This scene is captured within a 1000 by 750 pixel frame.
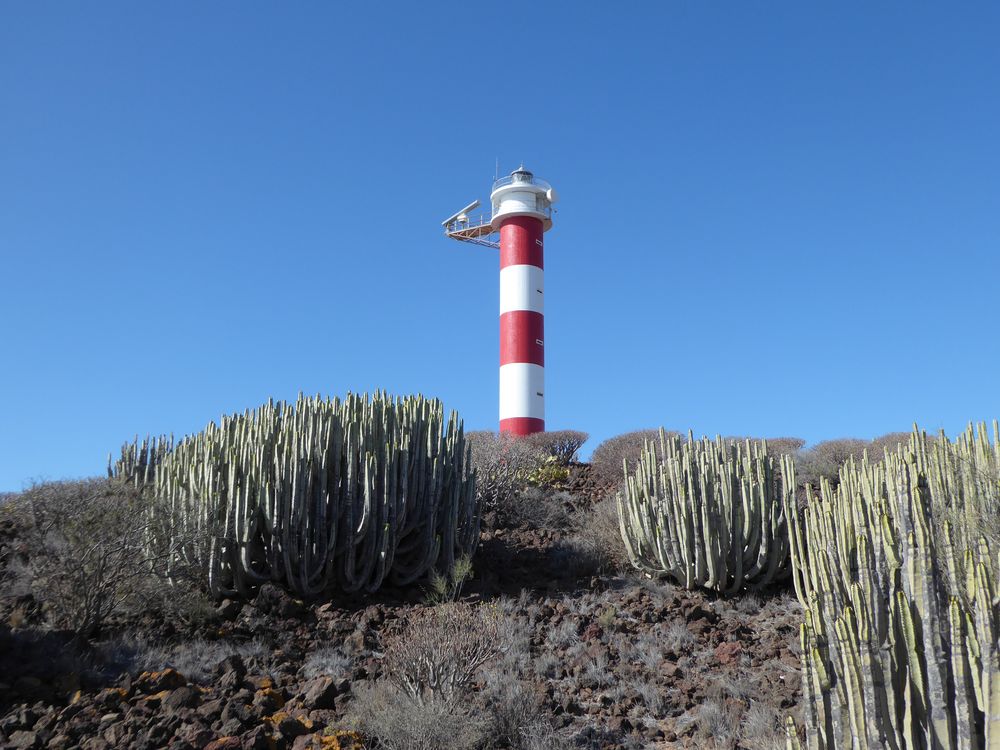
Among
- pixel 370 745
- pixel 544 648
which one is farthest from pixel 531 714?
pixel 544 648


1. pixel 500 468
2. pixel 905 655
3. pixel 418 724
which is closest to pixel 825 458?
pixel 500 468

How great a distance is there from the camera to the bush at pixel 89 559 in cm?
657

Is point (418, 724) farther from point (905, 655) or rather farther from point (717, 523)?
point (717, 523)

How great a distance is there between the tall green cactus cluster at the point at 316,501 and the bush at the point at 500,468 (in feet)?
3.32

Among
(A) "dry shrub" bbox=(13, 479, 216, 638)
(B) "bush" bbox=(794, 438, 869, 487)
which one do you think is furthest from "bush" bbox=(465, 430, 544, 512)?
(B) "bush" bbox=(794, 438, 869, 487)

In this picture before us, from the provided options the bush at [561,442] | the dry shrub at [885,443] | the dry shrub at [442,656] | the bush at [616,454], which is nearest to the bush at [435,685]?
the dry shrub at [442,656]

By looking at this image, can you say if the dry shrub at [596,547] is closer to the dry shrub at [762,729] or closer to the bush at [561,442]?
the dry shrub at [762,729]

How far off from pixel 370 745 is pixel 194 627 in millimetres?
2741

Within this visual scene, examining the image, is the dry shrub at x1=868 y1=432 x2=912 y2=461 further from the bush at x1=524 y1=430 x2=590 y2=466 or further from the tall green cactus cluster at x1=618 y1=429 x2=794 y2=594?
the bush at x1=524 y1=430 x2=590 y2=466

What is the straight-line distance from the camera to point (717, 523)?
7555 mm

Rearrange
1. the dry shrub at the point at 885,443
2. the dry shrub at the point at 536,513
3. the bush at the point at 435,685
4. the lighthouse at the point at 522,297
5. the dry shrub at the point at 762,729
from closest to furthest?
the dry shrub at the point at 762,729
the bush at the point at 435,685
the dry shrub at the point at 536,513
the dry shrub at the point at 885,443
the lighthouse at the point at 522,297

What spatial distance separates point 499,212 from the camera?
22.1 metres

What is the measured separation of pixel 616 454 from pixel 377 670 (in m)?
8.46

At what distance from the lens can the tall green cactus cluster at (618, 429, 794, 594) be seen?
24.7 feet
